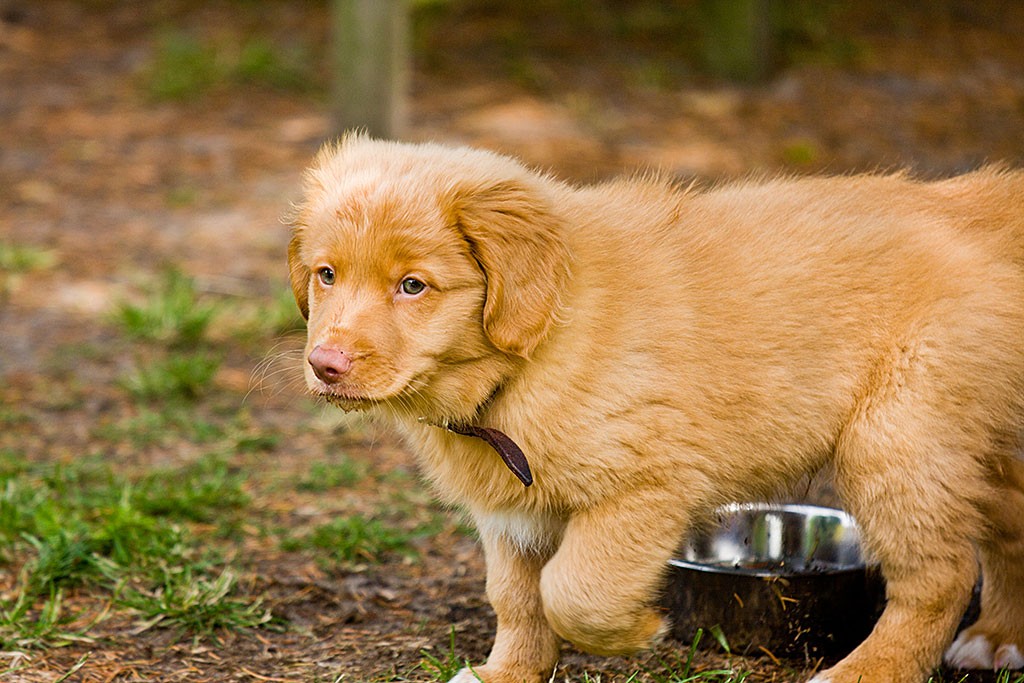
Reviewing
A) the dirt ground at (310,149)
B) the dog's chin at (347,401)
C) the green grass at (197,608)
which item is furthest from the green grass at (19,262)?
the dog's chin at (347,401)

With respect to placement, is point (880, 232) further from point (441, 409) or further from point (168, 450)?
point (168, 450)

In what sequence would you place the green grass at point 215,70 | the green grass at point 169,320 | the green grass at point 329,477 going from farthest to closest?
the green grass at point 215,70, the green grass at point 169,320, the green grass at point 329,477

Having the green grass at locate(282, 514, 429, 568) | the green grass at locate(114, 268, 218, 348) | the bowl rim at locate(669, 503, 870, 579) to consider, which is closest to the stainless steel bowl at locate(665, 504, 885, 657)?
the bowl rim at locate(669, 503, 870, 579)

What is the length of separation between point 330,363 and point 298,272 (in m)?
0.57

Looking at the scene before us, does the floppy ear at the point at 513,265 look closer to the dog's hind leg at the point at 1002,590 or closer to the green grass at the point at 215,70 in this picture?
the dog's hind leg at the point at 1002,590

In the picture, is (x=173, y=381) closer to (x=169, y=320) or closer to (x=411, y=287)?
(x=169, y=320)

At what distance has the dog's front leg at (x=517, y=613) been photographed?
3541 millimetres

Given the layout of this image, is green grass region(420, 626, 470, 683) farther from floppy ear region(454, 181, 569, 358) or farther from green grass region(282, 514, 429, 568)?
floppy ear region(454, 181, 569, 358)

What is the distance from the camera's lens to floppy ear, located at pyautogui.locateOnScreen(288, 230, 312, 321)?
3.44 m

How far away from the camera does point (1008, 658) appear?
361 centimetres

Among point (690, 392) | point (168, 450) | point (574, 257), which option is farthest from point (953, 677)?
point (168, 450)

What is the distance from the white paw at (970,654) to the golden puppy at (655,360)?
30cm

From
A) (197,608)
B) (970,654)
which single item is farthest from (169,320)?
(970,654)

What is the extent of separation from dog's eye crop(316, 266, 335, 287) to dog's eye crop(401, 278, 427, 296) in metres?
0.20
